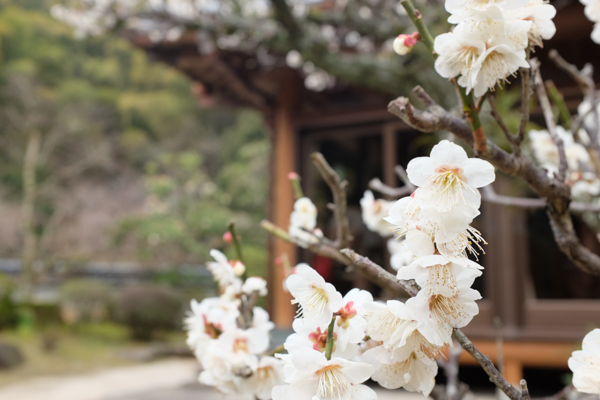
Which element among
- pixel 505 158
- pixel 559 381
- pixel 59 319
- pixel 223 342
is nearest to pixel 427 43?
pixel 505 158

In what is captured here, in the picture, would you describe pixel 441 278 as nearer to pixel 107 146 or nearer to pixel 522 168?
pixel 522 168

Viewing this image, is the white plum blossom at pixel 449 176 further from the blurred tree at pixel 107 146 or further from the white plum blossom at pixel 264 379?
the blurred tree at pixel 107 146

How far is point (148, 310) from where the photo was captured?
774cm

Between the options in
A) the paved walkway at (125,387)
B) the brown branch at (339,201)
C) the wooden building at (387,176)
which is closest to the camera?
the brown branch at (339,201)

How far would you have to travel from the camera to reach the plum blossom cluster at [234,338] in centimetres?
67

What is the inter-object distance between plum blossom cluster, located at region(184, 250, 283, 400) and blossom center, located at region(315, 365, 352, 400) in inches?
8.7

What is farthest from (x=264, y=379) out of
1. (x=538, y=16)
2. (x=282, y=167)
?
(x=282, y=167)

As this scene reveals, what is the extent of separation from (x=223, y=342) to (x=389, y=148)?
12.6 feet

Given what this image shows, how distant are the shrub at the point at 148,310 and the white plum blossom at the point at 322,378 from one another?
25.7 feet

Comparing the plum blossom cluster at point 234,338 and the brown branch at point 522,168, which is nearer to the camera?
the brown branch at point 522,168

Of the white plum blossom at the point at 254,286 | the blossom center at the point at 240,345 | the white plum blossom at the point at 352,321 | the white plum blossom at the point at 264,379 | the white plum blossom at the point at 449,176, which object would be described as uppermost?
the white plum blossom at the point at 449,176

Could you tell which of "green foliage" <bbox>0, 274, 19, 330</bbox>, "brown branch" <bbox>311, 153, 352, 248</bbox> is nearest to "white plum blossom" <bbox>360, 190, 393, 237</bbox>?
"brown branch" <bbox>311, 153, 352, 248</bbox>

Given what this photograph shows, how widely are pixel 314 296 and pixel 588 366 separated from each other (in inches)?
11.3

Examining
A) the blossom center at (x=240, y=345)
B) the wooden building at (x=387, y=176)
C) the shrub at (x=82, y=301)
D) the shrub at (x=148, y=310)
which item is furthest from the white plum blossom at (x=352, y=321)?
the shrub at (x=82, y=301)
